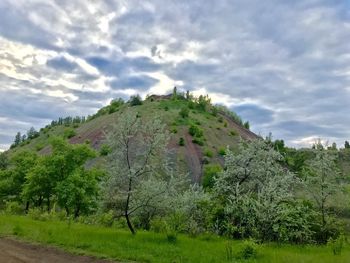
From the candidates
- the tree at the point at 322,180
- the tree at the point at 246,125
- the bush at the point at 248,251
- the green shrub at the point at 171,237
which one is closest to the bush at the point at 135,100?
the tree at the point at 246,125

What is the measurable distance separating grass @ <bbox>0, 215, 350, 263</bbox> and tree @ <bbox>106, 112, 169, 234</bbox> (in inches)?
81.3

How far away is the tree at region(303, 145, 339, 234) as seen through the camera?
948 inches

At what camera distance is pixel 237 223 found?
76.9 ft

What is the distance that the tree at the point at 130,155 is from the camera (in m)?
20.3

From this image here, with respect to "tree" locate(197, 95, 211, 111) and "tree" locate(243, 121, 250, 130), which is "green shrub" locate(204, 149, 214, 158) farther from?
"tree" locate(243, 121, 250, 130)

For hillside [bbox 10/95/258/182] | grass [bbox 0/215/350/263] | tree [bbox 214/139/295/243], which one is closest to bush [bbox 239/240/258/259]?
grass [bbox 0/215/350/263]

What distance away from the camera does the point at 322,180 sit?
24.5m

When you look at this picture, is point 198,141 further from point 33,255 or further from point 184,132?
point 33,255

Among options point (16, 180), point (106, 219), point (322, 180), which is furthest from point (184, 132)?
point (322, 180)

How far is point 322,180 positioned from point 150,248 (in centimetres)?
1278

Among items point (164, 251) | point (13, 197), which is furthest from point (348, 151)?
point (164, 251)

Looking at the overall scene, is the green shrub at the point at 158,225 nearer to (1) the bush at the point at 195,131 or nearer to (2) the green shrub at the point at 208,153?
(2) the green shrub at the point at 208,153

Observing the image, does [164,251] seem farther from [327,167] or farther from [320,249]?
[327,167]

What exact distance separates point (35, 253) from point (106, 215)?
7.63 metres
